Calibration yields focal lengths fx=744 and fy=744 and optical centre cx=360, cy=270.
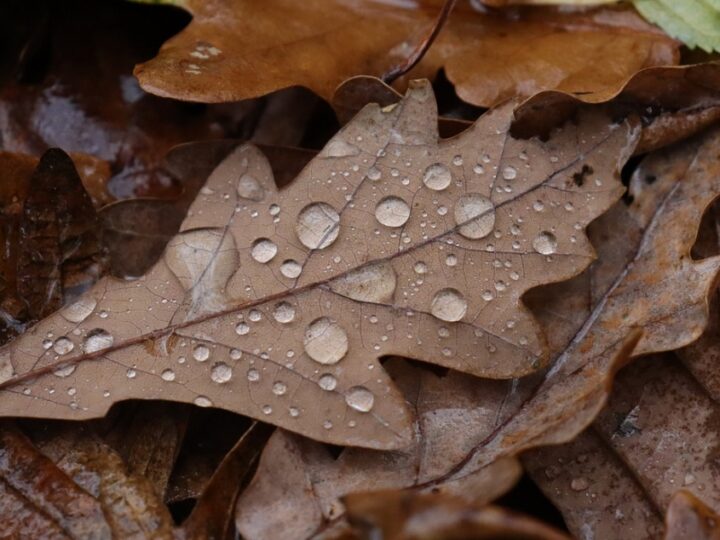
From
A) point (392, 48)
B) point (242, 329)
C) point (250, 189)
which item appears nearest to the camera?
point (242, 329)

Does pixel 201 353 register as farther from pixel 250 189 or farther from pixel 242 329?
pixel 250 189

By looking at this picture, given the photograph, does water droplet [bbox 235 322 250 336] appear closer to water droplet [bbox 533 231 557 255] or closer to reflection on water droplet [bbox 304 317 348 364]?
reflection on water droplet [bbox 304 317 348 364]

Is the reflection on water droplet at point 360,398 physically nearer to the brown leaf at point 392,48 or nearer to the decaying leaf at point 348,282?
the decaying leaf at point 348,282

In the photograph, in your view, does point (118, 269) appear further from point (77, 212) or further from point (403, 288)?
point (403, 288)

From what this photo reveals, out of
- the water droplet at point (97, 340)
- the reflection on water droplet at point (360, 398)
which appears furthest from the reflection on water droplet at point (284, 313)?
the water droplet at point (97, 340)

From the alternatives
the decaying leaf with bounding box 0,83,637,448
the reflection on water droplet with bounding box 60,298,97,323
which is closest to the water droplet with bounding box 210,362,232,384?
the decaying leaf with bounding box 0,83,637,448

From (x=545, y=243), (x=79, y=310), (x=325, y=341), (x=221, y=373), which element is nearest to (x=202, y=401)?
(x=221, y=373)
